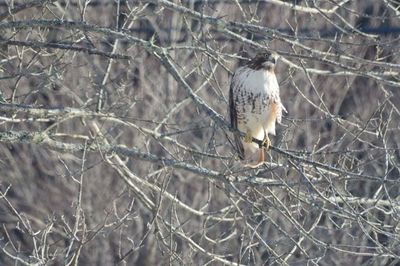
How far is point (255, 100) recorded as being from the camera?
328 inches

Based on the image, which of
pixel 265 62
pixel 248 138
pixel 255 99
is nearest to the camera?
pixel 248 138

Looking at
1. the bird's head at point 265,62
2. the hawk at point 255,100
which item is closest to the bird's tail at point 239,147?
the hawk at point 255,100

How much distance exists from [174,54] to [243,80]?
670 cm

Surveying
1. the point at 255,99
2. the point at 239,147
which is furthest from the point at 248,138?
the point at 255,99

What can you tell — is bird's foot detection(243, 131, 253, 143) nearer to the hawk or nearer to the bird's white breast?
the hawk

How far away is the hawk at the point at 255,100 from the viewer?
8211mm

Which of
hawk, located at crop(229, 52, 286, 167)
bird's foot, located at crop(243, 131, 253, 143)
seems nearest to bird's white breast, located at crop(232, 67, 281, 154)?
hawk, located at crop(229, 52, 286, 167)

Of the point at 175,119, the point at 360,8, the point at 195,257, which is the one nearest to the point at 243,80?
the point at 195,257

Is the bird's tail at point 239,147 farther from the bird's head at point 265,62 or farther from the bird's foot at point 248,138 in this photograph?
the bird's head at point 265,62

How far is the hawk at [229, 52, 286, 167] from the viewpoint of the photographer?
26.9 ft

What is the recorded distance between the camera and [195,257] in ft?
46.4

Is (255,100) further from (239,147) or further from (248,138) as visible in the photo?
(248,138)

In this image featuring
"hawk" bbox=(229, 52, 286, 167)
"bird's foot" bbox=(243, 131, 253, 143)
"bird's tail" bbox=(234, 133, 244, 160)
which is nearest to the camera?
"bird's foot" bbox=(243, 131, 253, 143)

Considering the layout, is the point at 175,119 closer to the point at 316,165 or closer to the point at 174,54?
the point at 174,54
